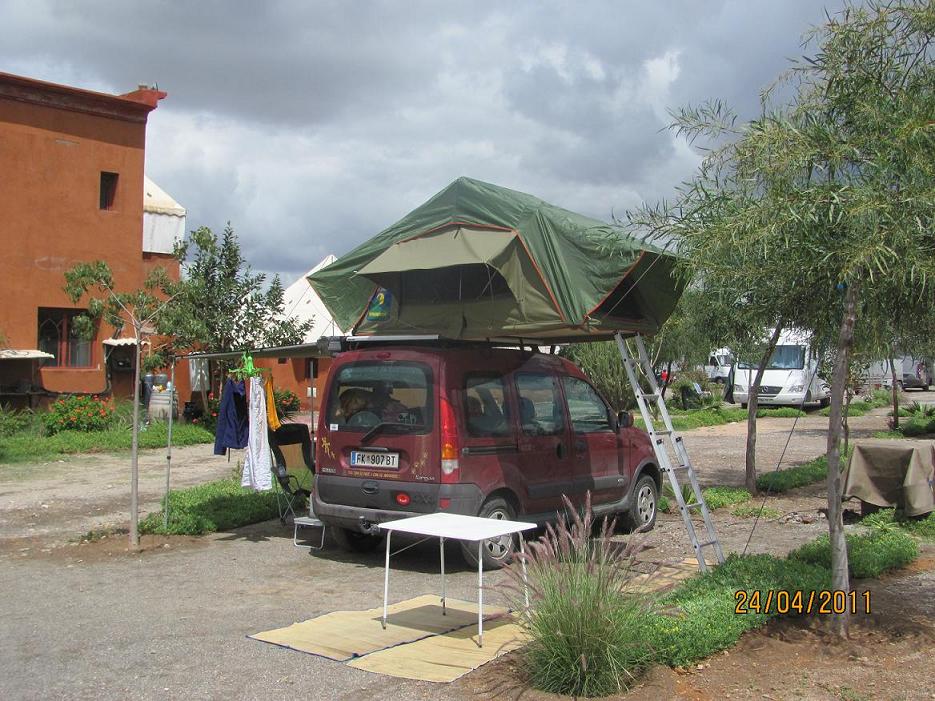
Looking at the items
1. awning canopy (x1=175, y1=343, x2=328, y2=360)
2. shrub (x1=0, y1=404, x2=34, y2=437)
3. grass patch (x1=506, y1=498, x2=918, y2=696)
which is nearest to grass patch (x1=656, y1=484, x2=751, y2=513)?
awning canopy (x1=175, y1=343, x2=328, y2=360)

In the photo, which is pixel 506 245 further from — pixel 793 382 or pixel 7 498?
pixel 793 382

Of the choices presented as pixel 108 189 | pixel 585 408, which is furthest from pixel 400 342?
pixel 108 189

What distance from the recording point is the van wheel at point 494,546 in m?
8.08

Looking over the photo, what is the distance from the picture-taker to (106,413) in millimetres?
20500

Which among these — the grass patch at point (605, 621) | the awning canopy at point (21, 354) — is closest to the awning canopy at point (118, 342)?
the awning canopy at point (21, 354)

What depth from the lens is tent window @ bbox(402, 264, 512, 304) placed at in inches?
311

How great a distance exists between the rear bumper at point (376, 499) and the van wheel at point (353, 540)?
0.48 meters

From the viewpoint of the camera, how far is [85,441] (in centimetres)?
1875

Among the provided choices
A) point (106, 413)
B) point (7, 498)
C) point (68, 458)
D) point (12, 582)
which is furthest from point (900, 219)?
point (106, 413)

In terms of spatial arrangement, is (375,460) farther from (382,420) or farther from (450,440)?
(450,440)

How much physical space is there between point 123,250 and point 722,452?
1522cm

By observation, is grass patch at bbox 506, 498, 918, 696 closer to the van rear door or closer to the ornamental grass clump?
the ornamental grass clump

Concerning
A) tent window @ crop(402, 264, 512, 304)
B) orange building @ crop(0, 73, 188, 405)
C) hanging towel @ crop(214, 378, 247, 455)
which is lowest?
hanging towel @ crop(214, 378, 247, 455)

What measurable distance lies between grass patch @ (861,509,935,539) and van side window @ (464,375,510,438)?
169 inches
